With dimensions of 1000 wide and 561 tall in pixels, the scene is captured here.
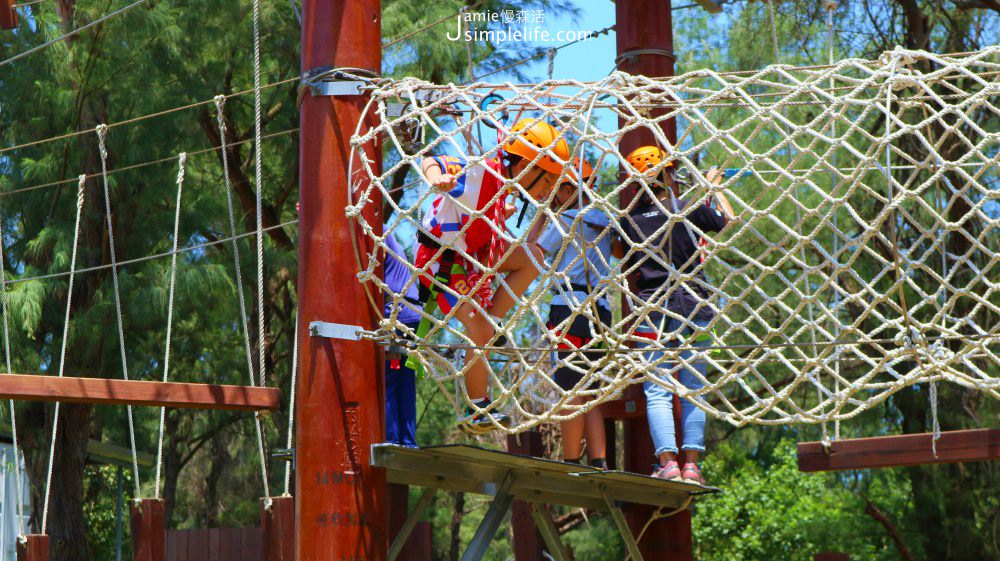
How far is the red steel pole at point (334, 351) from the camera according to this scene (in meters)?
3.58

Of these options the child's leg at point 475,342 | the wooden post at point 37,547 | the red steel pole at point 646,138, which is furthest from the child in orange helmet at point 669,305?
the wooden post at point 37,547

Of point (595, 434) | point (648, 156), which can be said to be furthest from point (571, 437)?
point (648, 156)

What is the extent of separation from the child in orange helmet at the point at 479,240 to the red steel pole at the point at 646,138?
1375mm

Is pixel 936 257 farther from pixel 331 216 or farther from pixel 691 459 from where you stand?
pixel 331 216

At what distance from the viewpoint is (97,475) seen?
55.8 feet

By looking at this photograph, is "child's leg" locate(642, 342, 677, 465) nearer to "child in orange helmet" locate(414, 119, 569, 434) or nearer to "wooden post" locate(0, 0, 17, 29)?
"child in orange helmet" locate(414, 119, 569, 434)

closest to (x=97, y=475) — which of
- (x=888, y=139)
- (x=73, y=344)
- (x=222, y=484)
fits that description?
(x=222, y=484)

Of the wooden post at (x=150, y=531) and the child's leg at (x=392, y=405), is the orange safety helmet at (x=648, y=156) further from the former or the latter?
the wooden post at (x=150, y=531)

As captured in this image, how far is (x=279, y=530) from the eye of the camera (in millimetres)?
5406

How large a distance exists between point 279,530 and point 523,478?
1560mm

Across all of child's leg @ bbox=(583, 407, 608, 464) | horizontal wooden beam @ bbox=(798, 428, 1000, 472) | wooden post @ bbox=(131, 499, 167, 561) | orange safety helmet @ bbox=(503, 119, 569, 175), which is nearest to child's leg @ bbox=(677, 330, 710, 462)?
A: child's leg @ bbox=(583, 407, 608, 464)

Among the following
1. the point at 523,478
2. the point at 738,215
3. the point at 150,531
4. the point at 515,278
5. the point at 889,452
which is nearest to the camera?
the point at 738,215

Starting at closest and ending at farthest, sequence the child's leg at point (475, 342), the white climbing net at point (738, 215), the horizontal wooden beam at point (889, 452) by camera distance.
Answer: the white climbing net at point (738, 215), the child's leg at point (475, 342), the horizontal wooden beam at point (889, 452)

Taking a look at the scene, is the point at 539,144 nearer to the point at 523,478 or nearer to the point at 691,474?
the point at 523,478
